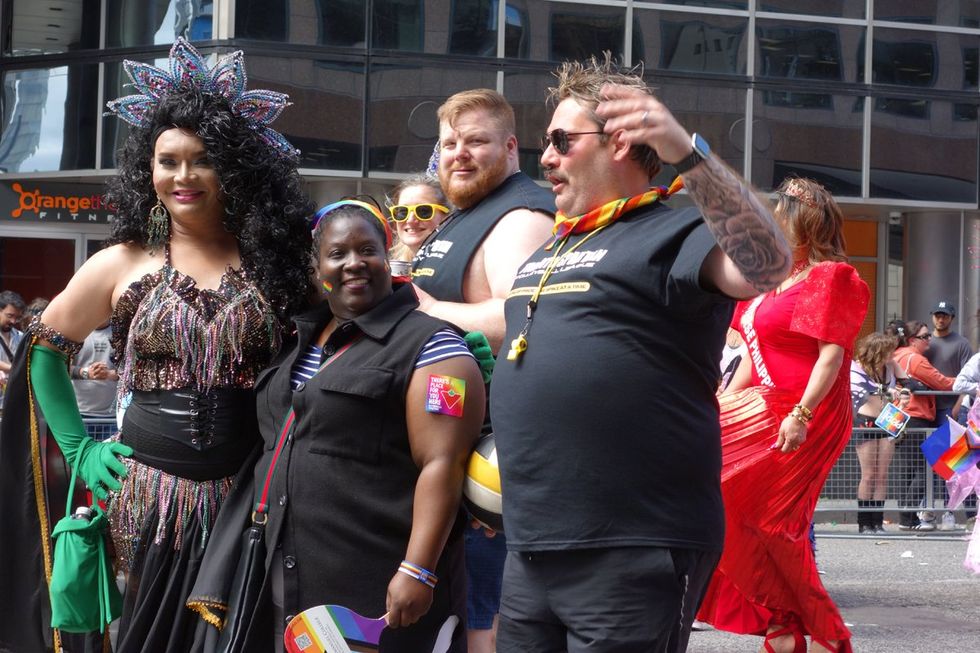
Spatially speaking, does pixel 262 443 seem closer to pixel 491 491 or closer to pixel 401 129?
pixel 491 491

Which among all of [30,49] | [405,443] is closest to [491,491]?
[405,443]

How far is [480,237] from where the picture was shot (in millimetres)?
4590

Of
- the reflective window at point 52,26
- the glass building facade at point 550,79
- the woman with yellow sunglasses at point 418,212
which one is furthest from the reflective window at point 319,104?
the woman with yellow sunglasses at point 418,212

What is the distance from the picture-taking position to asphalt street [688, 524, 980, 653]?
281 inches

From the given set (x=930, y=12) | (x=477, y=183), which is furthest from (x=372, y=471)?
(x=930, y=12)

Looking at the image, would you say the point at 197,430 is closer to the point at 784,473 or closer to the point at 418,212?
the point at 418,212

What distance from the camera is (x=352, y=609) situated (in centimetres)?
377

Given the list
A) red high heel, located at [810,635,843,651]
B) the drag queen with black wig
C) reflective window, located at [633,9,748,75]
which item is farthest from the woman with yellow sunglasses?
reflective window, located at [633,9,748,75]

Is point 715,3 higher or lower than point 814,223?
higher

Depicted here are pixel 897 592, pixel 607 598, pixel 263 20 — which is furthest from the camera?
pixel 263 20

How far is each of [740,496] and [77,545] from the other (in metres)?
2.82

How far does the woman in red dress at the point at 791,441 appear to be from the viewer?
5922mm

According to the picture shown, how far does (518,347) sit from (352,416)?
0.58m

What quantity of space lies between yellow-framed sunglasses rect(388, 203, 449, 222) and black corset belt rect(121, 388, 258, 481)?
1.59 metres
